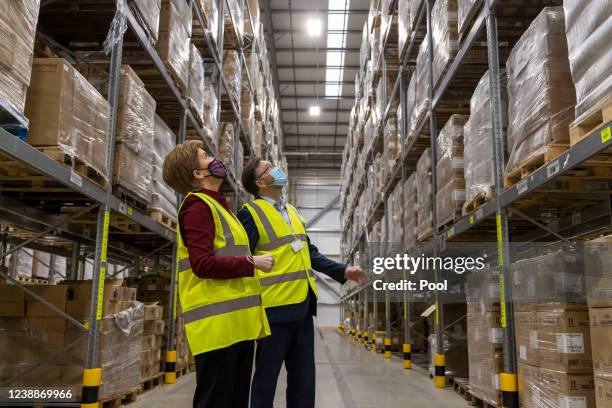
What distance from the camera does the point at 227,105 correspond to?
32.3ft

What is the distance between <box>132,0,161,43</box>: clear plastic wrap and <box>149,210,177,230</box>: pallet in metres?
1.73

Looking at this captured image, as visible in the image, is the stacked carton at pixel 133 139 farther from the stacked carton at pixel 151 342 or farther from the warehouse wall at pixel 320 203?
the warehouse wall at pixel 320 203

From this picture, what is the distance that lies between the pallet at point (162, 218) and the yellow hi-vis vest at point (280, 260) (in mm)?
2806

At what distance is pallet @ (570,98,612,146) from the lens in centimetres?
265

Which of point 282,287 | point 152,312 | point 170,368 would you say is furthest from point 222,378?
point 170,368

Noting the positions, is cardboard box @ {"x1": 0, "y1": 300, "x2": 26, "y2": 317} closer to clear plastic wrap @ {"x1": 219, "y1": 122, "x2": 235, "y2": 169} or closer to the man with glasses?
the man with glasses

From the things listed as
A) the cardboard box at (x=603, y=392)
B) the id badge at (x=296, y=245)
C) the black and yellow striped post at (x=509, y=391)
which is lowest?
the black and yellow striped post at (x=509, y=391)

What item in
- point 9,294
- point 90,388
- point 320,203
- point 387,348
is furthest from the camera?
point 320,203

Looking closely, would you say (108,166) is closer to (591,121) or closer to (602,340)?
(591,121)

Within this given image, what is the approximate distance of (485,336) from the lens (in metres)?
→ 4.68

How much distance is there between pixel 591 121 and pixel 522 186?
910 mm

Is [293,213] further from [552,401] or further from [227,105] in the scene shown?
[227,105]

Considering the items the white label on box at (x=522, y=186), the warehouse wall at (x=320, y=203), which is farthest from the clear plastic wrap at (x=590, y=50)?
the warehouse wall at (x=320, y=203)

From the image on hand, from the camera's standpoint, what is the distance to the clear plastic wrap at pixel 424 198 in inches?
260
